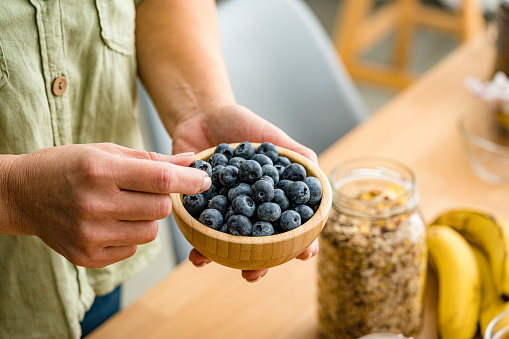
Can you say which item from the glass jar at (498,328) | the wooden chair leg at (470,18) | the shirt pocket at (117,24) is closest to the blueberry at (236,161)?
the shirt pocket at (117,24)

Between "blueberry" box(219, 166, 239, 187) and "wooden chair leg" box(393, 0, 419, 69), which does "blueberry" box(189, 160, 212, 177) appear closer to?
"blueberry" box(219, 166, 239, 187)

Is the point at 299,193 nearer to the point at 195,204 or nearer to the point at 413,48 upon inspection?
the point at 195,204

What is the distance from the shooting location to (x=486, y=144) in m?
1.29

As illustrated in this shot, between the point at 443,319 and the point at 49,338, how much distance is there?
0.66 meters

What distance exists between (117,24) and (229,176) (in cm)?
36

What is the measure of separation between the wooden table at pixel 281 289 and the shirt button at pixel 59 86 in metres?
0.41

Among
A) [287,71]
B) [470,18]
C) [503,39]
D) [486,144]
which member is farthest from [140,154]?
[470,18]

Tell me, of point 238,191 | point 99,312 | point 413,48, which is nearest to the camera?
point 238,191

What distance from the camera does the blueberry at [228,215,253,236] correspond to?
2.23 feet

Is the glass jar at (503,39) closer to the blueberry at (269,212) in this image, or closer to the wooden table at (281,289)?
the wooden table at (281,289)

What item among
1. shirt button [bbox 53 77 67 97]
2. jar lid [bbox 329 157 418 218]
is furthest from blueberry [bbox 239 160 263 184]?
shirt button [bbox 53 77 67 97]

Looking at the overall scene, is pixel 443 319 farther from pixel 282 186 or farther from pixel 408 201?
pixel 282 186

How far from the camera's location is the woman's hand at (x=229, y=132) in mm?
865

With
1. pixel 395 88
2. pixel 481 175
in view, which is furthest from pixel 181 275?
pixel 395 88
